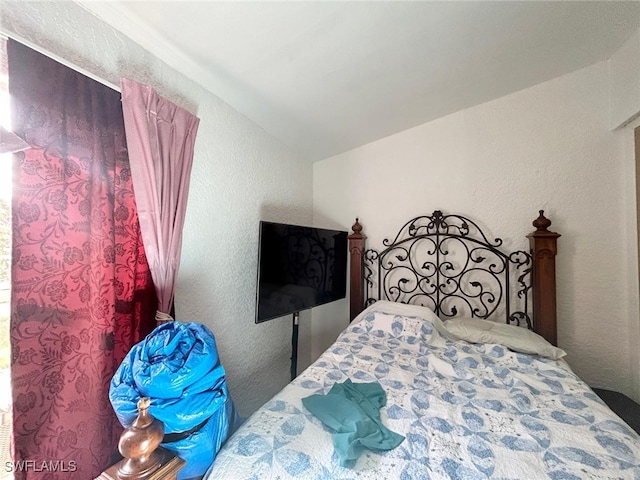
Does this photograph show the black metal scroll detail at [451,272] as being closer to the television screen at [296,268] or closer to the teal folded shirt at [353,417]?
the television screen at [296,268]

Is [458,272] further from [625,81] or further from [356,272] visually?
[625,81]

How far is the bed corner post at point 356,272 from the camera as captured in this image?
7.45ft

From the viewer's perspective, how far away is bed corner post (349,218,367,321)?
89.4 inches

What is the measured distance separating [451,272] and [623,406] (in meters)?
1.12

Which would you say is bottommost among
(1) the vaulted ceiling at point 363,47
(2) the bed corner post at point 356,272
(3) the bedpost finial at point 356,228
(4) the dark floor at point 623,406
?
Answer: (4) the dark floor at point 623,406

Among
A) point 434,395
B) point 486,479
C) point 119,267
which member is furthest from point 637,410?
point 119,267

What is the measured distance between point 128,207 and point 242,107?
101cm

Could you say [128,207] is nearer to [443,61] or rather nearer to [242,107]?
[242,107]

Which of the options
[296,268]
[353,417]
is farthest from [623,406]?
[296,268]

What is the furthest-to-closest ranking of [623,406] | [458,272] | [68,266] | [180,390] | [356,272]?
[356,272]
[458,272]
[623,406]
[68,266]
[180,390]

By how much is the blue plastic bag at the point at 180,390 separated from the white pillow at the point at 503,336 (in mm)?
1508

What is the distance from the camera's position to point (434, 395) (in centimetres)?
108

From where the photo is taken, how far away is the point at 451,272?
205 cm

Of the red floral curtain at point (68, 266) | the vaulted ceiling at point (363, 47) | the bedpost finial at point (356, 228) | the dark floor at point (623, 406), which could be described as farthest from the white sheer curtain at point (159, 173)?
the dark floor at point (623, 406)
